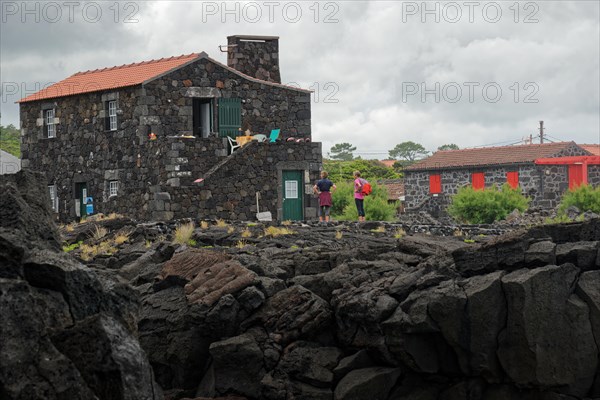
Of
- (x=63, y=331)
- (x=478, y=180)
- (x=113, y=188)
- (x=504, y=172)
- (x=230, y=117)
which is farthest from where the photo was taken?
(x=478, y=180)

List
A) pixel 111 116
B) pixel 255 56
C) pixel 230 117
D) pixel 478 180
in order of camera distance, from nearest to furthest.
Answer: pixel 230 117
pixel 111 116
pixel 255 56
pixel 478 180

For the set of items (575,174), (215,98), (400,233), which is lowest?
(400,233)

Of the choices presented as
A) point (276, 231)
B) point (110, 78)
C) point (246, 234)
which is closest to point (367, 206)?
point (110, 78)

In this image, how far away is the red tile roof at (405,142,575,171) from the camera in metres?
53.3

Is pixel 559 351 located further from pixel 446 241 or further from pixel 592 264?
pixel 446 241

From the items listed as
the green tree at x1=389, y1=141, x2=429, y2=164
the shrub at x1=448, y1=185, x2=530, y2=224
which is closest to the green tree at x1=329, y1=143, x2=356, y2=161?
the green tree at x1=389, y1=141, x2=429, y2=164

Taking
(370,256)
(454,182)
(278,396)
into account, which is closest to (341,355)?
(278,396)

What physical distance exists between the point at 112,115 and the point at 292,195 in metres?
6.95

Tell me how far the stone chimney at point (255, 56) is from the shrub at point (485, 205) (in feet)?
31.0

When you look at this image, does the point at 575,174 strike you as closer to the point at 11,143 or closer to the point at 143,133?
the point at 143,133

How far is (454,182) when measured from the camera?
181 ft

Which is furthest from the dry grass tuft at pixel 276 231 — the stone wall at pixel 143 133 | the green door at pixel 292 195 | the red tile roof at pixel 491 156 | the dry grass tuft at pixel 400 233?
the red tile roof at pixel 491 156

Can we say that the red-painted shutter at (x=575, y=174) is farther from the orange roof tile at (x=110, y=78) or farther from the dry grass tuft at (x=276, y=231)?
the dry grass tuft at (x=276, y=231)

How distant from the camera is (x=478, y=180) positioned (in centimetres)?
5400
